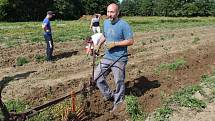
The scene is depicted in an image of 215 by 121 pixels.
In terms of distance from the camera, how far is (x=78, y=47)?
1859cm

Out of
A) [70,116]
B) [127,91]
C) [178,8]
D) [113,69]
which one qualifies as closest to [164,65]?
[127,91]

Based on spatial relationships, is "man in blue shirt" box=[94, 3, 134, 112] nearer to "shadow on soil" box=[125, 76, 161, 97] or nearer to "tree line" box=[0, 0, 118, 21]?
"shadow on soil" box=[125, 76, 161, 97]

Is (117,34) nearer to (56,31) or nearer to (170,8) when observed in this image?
(56,31)

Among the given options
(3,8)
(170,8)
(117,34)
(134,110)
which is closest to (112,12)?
(117,34)

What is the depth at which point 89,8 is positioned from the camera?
86000 mm

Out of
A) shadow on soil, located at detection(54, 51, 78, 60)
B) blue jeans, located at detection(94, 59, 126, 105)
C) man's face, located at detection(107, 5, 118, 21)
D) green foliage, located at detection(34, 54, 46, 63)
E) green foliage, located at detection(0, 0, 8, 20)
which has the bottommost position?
green foliage, located at detection(0, 0, 8, 20)

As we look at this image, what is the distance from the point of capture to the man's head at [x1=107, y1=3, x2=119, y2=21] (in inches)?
314

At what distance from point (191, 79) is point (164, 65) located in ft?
5.97

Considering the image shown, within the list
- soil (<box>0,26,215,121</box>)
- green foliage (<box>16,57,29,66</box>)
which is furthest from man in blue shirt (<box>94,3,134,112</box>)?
green foliage (<box>16,57,29,66</box>)

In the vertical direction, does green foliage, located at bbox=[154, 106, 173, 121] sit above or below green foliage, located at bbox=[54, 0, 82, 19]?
above

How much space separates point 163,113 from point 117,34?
5.59ft

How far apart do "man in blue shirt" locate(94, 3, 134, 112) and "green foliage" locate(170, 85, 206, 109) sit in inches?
47.5

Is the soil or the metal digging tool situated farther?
the soil

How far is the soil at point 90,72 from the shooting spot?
927 centimetres
